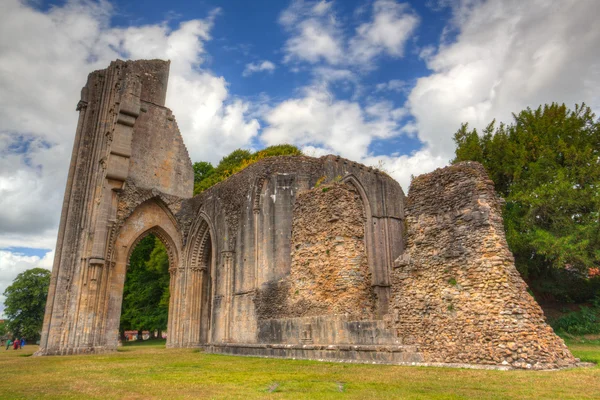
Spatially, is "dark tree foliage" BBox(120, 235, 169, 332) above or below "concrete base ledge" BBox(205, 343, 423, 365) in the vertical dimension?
above

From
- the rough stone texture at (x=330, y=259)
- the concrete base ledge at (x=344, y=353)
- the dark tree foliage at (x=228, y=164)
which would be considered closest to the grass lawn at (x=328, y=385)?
the concrete base ledge at (x=344, y=353)

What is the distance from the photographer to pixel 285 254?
14.4 metres

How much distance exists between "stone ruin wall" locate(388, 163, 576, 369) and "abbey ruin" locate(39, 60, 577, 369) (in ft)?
0.09

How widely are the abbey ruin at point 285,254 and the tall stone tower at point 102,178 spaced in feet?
0.19

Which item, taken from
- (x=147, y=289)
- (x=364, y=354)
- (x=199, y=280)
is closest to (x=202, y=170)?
(x=147, y=289)

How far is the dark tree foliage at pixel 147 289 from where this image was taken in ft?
89.2

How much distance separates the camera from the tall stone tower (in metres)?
16.0

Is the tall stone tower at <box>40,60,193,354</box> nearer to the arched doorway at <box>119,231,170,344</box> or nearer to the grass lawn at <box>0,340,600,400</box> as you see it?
the arched doorway at <box>119,231,170,344</box>

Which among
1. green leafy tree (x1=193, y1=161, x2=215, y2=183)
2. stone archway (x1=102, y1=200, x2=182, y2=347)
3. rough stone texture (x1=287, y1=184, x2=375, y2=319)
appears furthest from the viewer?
green leafy tree (x1=193, y1=161, x2=215, y2=183)

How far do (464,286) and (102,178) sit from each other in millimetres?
14881

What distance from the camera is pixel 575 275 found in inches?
714

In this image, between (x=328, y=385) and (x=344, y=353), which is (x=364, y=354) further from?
(x=328, y=385)

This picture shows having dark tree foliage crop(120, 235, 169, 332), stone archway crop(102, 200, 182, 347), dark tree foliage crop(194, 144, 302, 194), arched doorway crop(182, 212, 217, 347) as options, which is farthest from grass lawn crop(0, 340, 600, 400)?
dark tree foliage crop(194, 144, 302, 194)

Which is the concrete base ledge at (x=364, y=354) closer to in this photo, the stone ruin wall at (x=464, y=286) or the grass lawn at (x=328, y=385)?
the stone ruin wall at (x=464, y=286)
